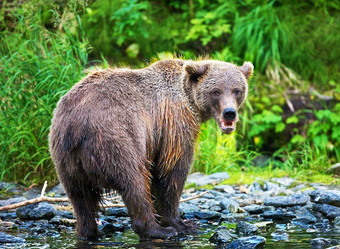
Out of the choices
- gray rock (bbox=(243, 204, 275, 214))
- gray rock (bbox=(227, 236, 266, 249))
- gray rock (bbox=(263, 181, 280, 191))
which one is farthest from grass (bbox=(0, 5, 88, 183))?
gray rock (bbox=(227, 236, 266, 249))

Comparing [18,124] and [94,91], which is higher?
[94,91]

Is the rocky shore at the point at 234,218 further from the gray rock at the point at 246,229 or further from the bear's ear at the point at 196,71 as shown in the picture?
the bear's ear at the point at 196,71

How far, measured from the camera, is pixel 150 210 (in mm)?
5145

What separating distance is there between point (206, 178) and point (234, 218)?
1.96 meters

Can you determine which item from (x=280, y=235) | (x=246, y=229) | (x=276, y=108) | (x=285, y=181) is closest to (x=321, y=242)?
(x=280, y=235)

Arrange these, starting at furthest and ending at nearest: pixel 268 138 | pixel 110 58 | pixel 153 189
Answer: pixel 110 58
pixel 268 138
pixel 153 189

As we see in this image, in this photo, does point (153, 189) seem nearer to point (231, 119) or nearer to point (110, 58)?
point (231, 119)

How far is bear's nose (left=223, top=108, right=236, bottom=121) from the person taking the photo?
5.57 metres

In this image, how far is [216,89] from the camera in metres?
5.77

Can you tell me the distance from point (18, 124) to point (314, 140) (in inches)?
217

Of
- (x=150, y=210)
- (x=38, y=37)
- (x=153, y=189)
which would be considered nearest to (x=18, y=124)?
(x=38, y=37)

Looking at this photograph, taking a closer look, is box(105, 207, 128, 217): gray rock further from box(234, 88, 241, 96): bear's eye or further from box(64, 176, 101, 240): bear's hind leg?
box(234, 88, 241, 96): bear's eye

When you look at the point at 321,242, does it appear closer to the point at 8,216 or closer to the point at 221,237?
the point at 221,237

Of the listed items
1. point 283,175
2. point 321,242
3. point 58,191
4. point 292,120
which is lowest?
point 283,175
